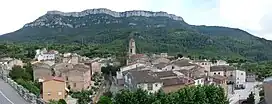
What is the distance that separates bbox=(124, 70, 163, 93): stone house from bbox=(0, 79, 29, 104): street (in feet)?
40.8

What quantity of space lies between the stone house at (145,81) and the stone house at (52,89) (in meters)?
6.01

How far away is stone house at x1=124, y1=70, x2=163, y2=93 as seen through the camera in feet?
126

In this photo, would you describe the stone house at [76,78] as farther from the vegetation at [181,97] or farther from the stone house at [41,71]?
the vegetation at [181,97]

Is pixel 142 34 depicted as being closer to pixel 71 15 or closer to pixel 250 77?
pixel 71 15

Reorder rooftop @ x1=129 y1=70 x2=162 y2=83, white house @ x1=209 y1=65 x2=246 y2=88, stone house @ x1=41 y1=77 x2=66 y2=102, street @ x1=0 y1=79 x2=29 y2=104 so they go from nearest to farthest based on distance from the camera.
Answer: street @ x1=0 y1=79 x2=29 y2=104 < stone house @ x1=41 y1=77 x2=66 y2=102 < rooftop @ x1=129 y1=70 x2=162 y2=83 < white house @ x1=209 y1=65 x2=246 y2=88

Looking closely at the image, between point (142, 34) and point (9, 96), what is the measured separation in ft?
279

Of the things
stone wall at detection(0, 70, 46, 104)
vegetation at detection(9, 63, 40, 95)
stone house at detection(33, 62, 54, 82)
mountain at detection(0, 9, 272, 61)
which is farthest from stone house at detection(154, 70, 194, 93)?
mountain at detection(0, 9, 272, 61)

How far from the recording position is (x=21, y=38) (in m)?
129

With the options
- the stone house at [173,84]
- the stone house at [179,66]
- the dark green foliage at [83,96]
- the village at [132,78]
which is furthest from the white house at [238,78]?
the dark green foliage at [83,96]

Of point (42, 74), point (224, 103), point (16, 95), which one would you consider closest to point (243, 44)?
point (42, 74)

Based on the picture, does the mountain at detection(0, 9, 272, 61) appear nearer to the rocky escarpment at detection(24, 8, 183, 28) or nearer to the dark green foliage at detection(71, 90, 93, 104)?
the rocky escarpment at detection(24, 8, 183, 28)

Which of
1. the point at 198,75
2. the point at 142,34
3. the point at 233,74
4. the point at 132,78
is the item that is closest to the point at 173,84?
the point at 132,78

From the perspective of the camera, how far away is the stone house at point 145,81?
38344 mm

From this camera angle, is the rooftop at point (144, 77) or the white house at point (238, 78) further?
the white house at point (238, 78)
